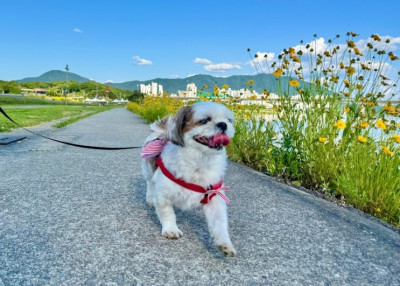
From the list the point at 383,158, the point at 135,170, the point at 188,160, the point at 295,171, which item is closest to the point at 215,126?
the point at 188,160

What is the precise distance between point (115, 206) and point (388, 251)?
2.55 meters

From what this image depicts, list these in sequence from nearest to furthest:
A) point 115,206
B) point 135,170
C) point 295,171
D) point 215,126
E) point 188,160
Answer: point 215,126
point 188,160
point 115,206
point 295,171
point 135,170

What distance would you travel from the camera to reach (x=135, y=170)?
5480 millimetres

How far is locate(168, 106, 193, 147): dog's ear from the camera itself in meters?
2.65

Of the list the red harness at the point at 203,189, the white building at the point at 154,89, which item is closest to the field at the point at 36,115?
the white building at the point at 154,89

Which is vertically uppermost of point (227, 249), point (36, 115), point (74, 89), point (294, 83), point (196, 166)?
point (294, 83)

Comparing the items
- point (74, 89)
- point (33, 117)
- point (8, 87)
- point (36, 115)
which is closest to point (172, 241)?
point (33, 117)

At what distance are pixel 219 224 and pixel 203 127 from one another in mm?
707

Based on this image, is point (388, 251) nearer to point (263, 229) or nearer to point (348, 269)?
point (348, 269)

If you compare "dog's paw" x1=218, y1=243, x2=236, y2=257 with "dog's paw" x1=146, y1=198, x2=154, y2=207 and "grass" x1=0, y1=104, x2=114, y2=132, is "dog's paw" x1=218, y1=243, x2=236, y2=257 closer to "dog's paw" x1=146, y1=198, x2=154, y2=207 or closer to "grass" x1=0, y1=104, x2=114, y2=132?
"dog's paw" x1=146, y1=198, x2=154, y2=207

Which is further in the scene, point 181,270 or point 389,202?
point 389,202

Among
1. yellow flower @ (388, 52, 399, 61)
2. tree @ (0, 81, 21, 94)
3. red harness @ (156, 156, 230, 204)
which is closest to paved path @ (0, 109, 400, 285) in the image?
red harness @ (156, 156, 230, 204)

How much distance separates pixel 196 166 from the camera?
2.74 metres

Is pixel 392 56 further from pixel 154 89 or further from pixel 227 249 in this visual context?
pixel 154 89
